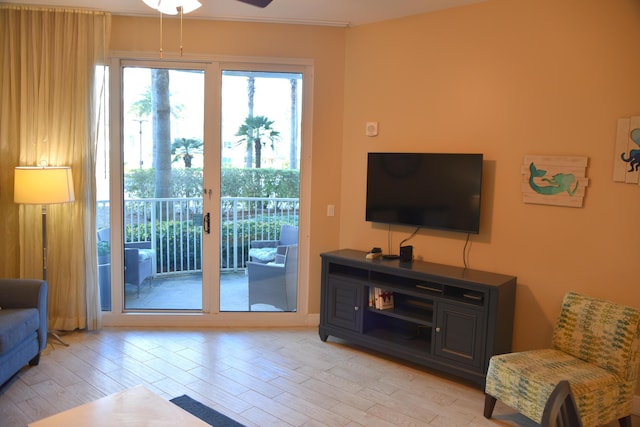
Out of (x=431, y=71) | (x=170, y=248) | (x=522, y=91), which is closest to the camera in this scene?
(x=522, y=91)

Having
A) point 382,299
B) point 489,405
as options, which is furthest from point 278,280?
point 489,405

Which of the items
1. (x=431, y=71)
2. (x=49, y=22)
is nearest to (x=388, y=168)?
(x=431, y=71)

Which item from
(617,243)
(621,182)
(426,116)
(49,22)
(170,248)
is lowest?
(170,248)

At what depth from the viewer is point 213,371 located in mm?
3715

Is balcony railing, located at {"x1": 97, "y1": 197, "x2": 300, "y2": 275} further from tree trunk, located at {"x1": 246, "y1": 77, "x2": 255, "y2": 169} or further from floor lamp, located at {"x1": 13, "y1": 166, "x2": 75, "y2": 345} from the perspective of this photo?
floor lamp, located at {"x1": 13, "y1": 166, "x2": 75, "y2": 345}

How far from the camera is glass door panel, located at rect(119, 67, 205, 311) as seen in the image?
4578mm

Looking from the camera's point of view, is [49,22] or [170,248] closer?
[49,22]

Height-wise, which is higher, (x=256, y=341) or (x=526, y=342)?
(x=526, y=342)

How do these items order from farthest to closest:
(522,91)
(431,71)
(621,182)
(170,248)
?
(170,248) < (431,71) < (522,91) < (621,182)

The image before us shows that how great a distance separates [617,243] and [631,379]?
0.86 meters

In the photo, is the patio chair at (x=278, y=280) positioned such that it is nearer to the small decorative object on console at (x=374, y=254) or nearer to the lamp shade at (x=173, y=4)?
the small decorative object on console at (x=374, y=254)

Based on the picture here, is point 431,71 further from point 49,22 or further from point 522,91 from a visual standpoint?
point 49,22

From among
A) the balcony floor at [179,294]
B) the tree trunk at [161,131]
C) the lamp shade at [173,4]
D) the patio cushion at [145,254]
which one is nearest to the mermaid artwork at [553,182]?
the lamp shade at [173,4]

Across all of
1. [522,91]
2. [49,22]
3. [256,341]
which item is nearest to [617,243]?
[522,91]
